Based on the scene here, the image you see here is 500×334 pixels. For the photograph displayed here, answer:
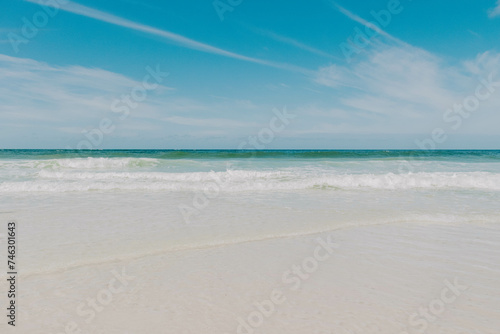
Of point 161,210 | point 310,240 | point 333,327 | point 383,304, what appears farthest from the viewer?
point 161,210

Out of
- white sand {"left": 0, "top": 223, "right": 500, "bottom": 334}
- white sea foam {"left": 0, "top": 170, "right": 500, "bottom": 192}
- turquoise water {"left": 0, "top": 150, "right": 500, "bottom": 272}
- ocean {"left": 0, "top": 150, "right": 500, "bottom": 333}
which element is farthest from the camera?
white sea foam {"left": 0, "top": 170, "right": 500, "bottom": 192}

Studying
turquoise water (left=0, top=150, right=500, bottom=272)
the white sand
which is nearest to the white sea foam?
turquoise water (left=0, top=150, right=500, bottom=272)

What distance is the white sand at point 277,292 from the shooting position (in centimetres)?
306

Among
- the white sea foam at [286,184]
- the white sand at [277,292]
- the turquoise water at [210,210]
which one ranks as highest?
the white sea foam at [286,184]

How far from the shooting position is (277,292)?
372 cm

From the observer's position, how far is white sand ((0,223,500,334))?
306 centimetres

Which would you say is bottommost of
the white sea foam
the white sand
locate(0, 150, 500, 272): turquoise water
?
the white sand

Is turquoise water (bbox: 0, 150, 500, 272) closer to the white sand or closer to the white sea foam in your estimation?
the white sea foam

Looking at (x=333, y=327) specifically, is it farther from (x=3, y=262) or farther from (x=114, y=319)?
(x=3, y=262)

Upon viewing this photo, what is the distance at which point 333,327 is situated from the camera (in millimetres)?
3006

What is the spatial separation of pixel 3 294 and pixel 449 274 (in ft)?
17.0

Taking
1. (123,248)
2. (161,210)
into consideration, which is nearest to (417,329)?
(123,248)

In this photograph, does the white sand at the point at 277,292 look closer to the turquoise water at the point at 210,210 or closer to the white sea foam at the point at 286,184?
the turquoise water at the point at 210,210

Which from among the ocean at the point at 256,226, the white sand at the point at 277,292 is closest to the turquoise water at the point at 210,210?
the ocean at the point at 256,226
